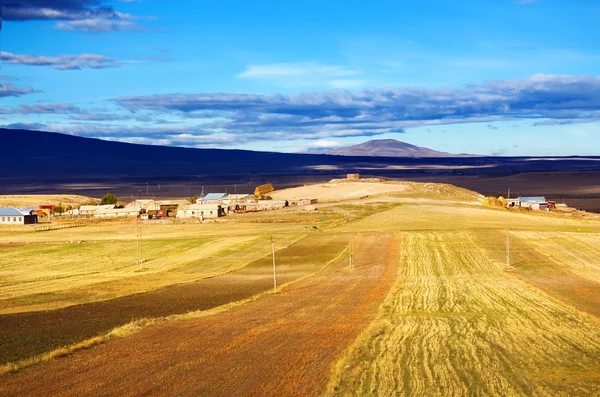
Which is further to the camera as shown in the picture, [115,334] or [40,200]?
[40,200]

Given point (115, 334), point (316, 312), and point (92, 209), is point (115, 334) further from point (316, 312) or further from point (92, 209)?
point (92, 209)

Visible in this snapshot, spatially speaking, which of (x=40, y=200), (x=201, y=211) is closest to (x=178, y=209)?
(x=201, y=211)

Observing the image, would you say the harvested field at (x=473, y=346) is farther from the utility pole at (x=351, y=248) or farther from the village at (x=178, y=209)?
the village at (x=178, y=209)

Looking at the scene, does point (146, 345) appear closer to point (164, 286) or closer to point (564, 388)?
point (564, 388)

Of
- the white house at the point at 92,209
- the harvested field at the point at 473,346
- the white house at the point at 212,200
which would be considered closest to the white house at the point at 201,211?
the white house at the point at 212,200

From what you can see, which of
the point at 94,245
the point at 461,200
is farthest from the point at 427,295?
the point at 461,200
